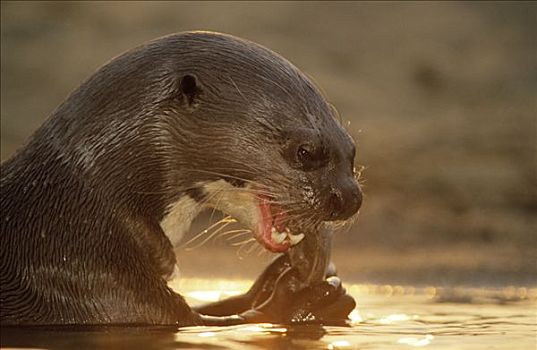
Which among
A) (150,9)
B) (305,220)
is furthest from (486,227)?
(305,220)

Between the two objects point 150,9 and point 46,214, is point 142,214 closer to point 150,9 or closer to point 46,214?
point 46,214

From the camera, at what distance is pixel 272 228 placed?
5.41 m

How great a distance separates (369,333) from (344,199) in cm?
50

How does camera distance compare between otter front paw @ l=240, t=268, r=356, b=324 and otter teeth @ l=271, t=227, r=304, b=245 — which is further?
otter front paw @ l=240, t=268, r=356, b=324

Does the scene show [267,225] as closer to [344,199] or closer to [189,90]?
[344,199]

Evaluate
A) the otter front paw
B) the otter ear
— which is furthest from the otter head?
the otter front paw

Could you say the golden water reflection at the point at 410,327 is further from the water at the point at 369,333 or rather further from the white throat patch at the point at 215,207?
the white throat patch at the point at 215,207

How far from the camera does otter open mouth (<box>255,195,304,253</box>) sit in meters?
5.36

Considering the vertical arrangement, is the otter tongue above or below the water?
above

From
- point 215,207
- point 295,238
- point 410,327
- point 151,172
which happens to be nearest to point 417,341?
point 410,327

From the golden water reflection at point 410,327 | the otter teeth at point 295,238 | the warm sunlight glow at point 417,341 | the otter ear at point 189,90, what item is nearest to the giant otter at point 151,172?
the otter ear at point 189,90

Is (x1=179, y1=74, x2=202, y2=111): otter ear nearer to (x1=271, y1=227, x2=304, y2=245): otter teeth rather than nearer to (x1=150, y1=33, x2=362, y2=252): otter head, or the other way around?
(x1=150, y1=33, x2=362, y2=252): otter head

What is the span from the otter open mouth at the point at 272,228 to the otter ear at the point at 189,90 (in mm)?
426

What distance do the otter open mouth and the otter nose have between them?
0.67ft
